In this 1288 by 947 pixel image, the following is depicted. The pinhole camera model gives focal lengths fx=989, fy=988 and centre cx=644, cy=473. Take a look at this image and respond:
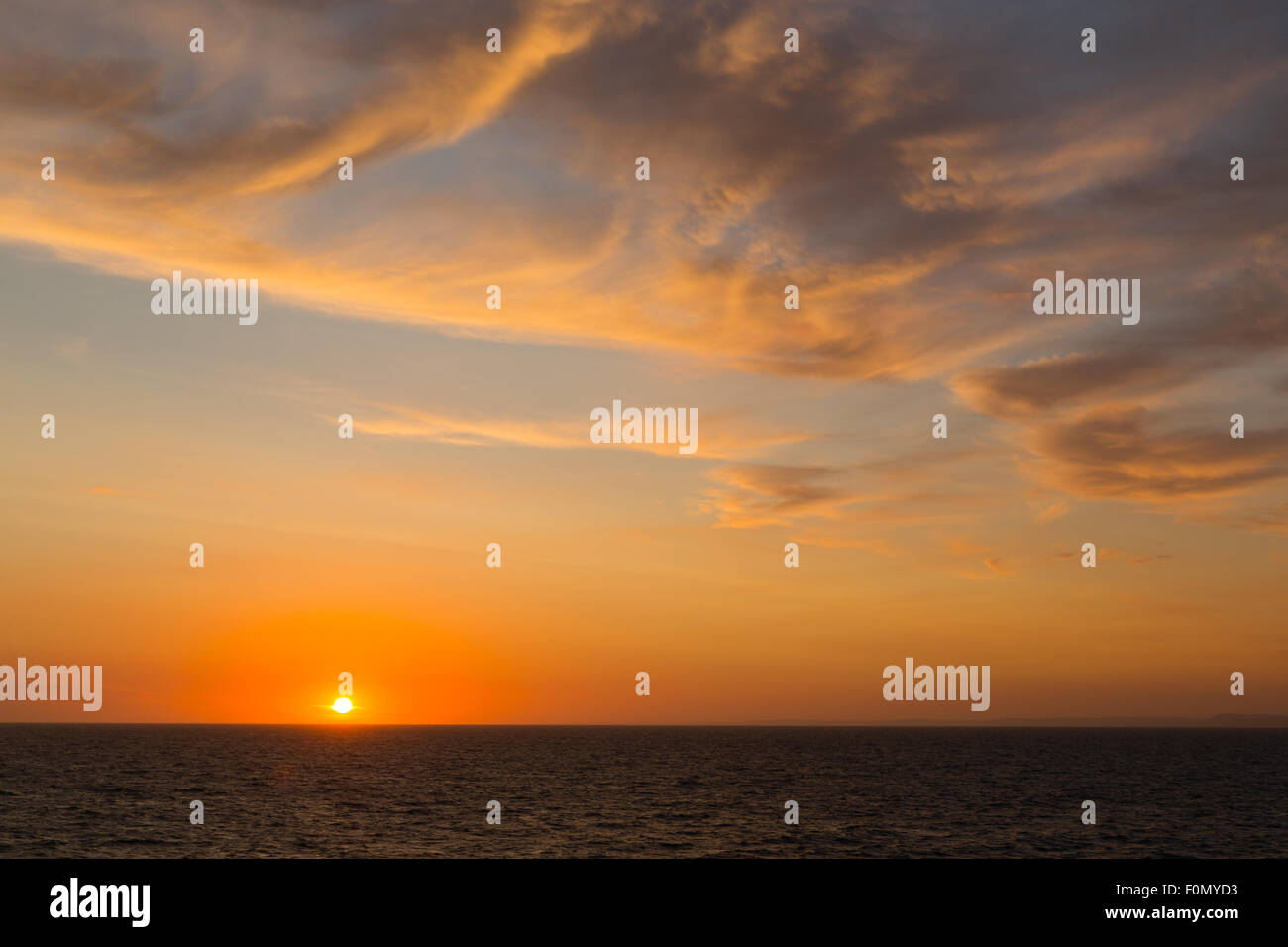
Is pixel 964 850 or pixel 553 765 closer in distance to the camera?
pixel 964 850

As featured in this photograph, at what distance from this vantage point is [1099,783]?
324ft

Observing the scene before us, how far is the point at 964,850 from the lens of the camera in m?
52.5

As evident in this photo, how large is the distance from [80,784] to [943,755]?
120609 millimetres

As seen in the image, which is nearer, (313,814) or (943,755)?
(313,814)
